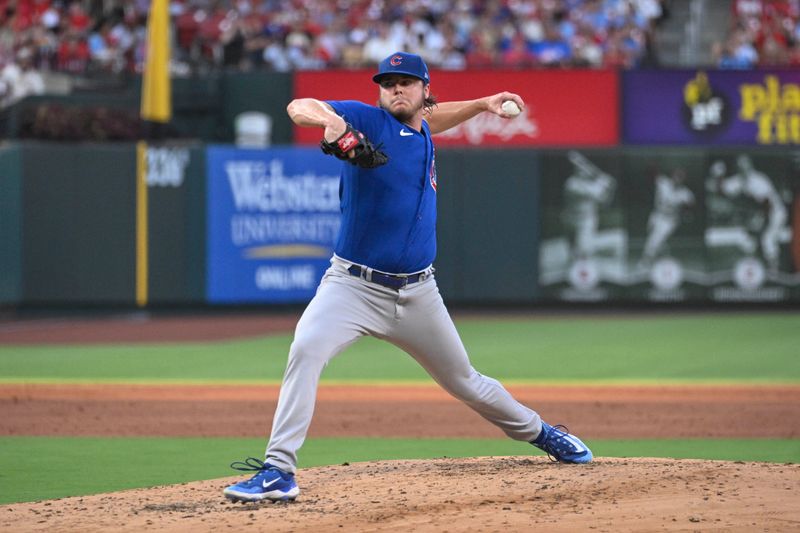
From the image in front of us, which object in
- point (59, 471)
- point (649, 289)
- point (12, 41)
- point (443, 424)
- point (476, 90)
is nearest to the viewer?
point (59, 471)

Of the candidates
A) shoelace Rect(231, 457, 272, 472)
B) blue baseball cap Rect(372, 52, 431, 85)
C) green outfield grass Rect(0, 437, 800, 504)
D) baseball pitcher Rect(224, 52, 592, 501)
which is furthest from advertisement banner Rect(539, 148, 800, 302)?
blue baseball cap Rect(372, 52, 431, 85)

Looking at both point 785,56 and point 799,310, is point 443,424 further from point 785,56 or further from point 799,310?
point 785,56

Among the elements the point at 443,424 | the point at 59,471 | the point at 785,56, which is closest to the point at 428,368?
the point at 59,471

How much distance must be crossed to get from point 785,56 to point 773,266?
13.2 ft

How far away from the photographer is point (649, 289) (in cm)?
1909

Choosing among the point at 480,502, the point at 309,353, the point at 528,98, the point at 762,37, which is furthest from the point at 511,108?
the point at 762,37

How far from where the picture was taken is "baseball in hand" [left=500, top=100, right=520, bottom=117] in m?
6.60

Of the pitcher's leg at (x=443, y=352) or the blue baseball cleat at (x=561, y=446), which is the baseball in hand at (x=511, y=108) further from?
the blue baseball cleat at (x=561, y=446)

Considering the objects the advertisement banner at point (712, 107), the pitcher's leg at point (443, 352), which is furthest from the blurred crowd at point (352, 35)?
the pitcher's leg at point (443, 352)

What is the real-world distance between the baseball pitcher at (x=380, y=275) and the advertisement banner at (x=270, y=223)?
40.1 ft

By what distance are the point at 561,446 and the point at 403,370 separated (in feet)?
21.0

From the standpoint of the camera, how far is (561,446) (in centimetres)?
695

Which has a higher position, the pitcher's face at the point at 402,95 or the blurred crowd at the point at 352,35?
the blurred crowd at the point at 352,35

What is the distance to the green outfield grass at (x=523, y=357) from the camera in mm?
12724
